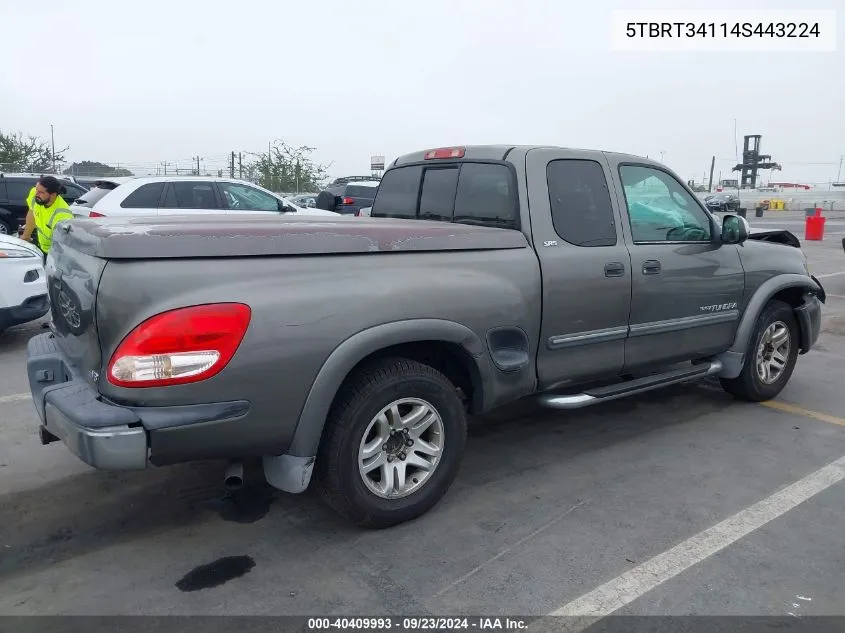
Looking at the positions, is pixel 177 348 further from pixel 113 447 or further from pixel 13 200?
pixel 13 200

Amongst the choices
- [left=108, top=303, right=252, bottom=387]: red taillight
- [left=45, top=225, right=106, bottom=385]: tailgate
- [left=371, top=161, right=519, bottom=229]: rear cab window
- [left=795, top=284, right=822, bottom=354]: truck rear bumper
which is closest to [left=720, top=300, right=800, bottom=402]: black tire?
[left=795, top=284, right=822, bottom=354]: truck rear bumper

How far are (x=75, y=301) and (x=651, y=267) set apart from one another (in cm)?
319

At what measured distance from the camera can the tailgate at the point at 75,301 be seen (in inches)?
108

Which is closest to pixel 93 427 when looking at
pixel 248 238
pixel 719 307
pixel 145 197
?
pixel 248 238

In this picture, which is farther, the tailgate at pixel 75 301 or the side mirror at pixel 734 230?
the side mirror at pixel 734 230

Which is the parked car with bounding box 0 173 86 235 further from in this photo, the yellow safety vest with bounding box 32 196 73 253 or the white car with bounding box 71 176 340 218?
the yellow safety vest with bounding box 32 196 73 253

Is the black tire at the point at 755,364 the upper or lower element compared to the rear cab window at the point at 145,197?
lower

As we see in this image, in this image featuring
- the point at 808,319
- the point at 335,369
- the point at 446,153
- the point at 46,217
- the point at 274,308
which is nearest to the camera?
the point at 274,308

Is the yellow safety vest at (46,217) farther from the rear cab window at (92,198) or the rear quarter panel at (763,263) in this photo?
the rear quarter panel at (763,263)

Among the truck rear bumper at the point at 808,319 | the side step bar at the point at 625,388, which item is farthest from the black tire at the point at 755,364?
the side step bar at the point at 625,388

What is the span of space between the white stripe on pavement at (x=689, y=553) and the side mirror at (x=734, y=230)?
5.11ft

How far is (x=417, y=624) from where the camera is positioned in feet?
8.57

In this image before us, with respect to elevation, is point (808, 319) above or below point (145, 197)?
below

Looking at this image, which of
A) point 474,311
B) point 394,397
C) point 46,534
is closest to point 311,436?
point 394,397
